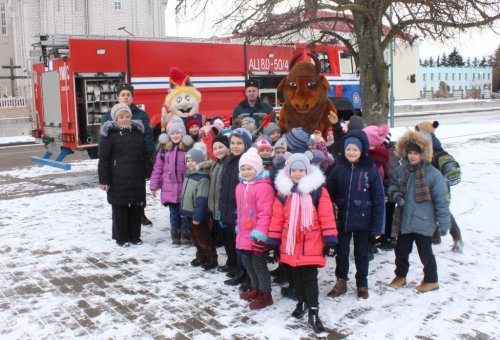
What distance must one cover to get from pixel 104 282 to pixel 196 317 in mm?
1337

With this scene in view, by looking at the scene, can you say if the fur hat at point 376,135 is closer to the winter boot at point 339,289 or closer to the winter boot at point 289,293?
the winter boot at point 339,289

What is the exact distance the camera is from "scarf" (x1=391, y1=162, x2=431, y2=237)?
4609 mm

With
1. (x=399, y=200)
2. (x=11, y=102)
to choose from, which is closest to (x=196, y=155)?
(x=399, y=200)

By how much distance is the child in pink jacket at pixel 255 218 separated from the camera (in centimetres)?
428

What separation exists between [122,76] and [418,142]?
769cm

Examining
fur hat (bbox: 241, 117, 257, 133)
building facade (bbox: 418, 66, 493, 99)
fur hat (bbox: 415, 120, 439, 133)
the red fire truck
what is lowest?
fur hat (bbox: 415, 120, 439, 133)

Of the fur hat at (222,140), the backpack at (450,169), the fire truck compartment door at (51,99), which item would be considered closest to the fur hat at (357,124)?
the backpack at (450,169)

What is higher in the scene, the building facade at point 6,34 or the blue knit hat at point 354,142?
the building facade at point 6,34

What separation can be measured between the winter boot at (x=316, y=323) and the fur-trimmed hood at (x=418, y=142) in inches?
65.7

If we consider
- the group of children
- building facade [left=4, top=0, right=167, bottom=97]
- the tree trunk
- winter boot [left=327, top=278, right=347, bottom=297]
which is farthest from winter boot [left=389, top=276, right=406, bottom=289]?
building facade [left=4, top=0, right=167, bottom=97]

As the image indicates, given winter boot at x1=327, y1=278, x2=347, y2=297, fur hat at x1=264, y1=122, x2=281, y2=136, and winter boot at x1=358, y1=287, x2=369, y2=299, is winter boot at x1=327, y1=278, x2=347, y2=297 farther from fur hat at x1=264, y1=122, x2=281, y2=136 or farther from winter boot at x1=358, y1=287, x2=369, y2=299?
fur hat at x1=264, y1=122, x2=281, y2=136

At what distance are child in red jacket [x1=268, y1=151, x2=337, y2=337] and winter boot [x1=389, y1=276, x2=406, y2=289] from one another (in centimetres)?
110

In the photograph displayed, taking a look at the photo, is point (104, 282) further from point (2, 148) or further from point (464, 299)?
point (2, 148)

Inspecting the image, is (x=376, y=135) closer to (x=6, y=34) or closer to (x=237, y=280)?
(x=237, y=280)
